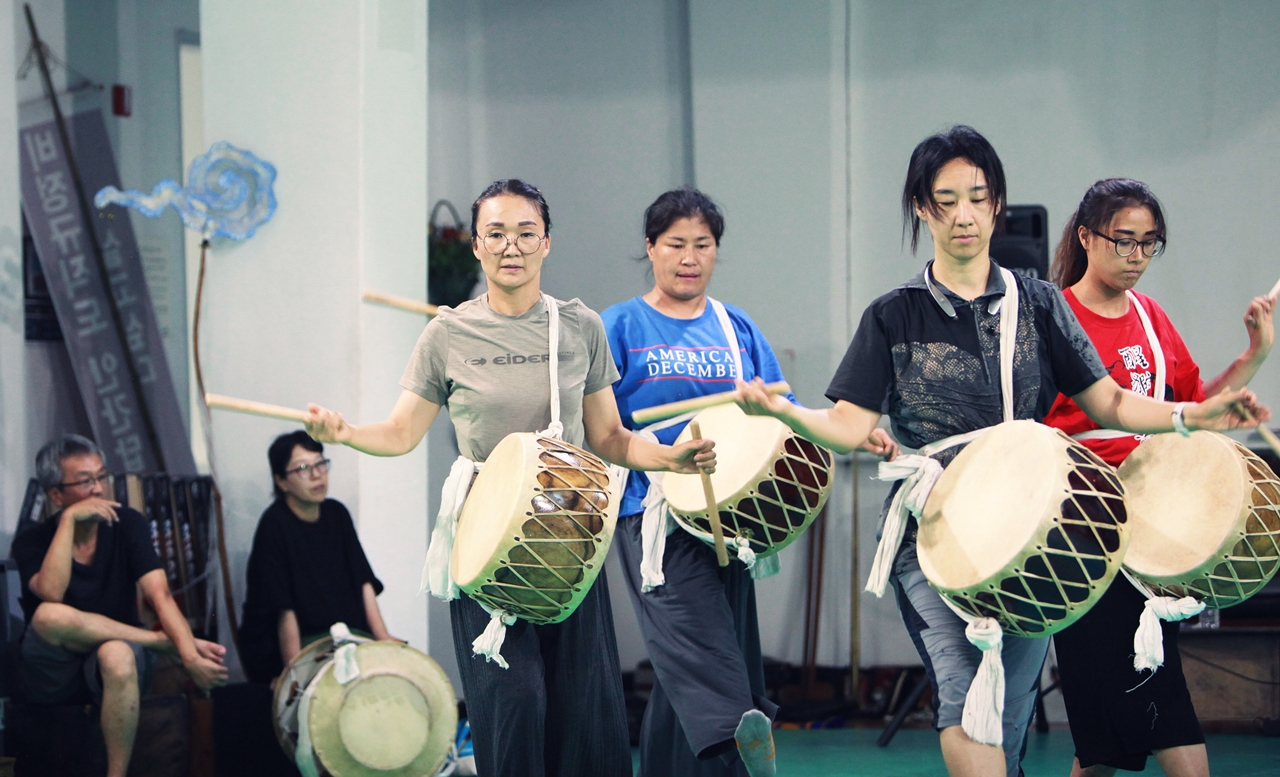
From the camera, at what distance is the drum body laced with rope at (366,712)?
13.4ft

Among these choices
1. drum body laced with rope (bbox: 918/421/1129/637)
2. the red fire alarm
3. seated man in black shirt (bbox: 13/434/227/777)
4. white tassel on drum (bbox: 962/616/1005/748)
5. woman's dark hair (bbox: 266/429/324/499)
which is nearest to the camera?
drum body laced with rope (bbox: 918/421/1129/637)

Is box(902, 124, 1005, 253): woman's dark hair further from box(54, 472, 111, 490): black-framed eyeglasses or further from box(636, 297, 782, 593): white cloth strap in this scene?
box(54, 472, 111, 490): black-framed eyeglasses

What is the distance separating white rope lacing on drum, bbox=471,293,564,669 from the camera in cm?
249

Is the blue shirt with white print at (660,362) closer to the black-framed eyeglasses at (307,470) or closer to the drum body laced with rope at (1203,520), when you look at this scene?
the drum body laced with rope at (1203,520)

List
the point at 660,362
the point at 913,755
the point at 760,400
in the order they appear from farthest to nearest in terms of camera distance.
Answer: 1. the point at 913,755
2. the point at 660,362
3. the point at 760,400

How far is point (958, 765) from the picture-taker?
7.86 feet

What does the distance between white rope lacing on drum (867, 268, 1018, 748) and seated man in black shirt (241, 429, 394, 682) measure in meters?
2.54

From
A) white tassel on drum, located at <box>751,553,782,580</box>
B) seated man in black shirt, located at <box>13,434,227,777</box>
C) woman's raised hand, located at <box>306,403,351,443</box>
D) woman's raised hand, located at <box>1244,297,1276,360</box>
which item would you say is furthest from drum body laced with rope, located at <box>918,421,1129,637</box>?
seated man in black shirt, located at <box>13,434,227,777</box>

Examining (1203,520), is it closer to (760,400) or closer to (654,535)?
(760,400)

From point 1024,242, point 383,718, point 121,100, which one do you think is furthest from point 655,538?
point 121,100

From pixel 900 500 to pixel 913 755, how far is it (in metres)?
2.76

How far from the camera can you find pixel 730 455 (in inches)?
124

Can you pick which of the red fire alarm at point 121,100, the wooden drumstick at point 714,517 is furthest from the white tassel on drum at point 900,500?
the red fire alarm at point 121,100

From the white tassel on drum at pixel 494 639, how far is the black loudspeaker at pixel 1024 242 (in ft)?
10.3
